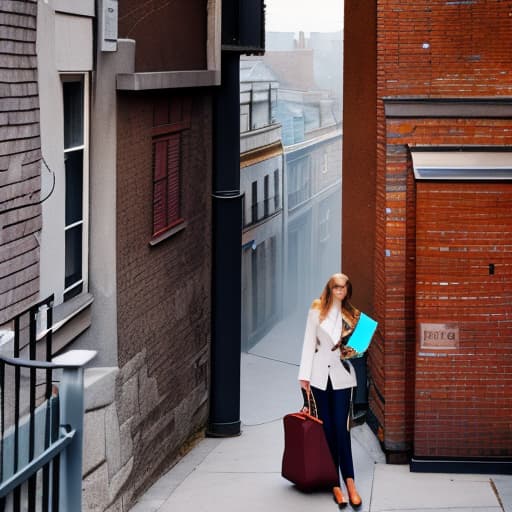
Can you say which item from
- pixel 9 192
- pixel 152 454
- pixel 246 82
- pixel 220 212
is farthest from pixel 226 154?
pixel 246 82

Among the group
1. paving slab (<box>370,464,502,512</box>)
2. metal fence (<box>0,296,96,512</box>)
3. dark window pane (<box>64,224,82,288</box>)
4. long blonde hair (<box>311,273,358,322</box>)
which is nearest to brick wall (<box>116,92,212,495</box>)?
dark window pane (<box>64,224,82,288</box>)

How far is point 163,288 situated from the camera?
438 inches

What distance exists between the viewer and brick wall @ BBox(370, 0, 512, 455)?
34.4 feet

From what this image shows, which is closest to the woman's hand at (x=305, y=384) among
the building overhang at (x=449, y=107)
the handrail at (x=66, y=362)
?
the building overhang at (x=449, y=107)

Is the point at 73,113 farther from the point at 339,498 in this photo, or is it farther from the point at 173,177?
the point at 339,498

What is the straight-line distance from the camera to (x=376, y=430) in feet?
38.0

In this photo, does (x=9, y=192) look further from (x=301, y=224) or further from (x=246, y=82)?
(x=301, y=224)

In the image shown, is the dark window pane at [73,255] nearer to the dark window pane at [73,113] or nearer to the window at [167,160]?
the dark window pane at [73,113]

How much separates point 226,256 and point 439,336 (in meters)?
3.40

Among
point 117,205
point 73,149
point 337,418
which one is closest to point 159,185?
point 117,205

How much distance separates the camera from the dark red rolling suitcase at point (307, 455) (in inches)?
350

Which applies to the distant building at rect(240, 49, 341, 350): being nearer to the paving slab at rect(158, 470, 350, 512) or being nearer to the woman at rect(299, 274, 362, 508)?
the paving slab at rect(158, 470, 350, 512)

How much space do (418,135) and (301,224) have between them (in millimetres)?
24657

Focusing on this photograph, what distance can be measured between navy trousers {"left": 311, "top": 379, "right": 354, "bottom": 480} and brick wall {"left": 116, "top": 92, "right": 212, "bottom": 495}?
69.0 inches
